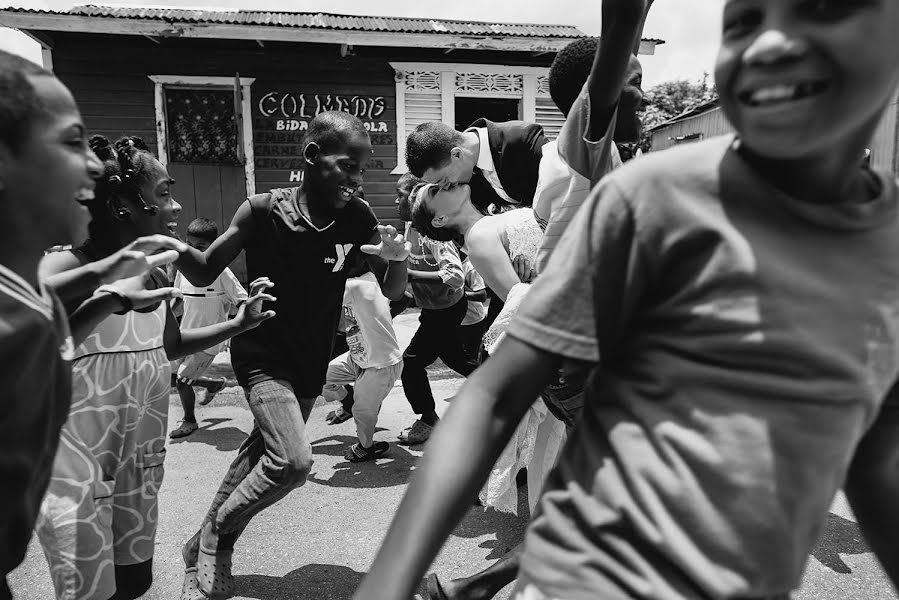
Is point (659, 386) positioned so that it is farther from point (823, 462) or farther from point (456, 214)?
point (456, 214)

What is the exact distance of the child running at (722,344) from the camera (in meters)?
0.93

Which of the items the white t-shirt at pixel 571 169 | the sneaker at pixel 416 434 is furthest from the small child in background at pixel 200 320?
the white t-shirt at pixel 571 169

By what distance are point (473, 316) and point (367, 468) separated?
1.46 m

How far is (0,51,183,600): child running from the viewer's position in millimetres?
1392

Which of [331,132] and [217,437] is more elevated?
[331,132]

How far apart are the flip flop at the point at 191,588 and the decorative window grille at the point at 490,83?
9723mm

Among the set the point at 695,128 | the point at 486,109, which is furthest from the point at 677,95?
the point at 486,109

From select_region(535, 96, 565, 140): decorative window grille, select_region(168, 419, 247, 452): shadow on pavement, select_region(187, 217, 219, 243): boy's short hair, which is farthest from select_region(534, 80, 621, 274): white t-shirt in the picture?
select_region(535, 96, 565, 140): decorative window grille

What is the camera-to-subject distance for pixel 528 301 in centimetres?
Answer: 105

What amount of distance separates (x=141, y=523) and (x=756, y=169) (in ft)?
7.94

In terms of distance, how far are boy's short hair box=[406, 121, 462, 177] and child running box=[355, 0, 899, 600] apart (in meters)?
2.30

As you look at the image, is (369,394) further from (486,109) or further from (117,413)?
(486,109)

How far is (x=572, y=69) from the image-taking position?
7.87ft

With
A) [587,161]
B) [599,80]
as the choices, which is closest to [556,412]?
[587,161]
